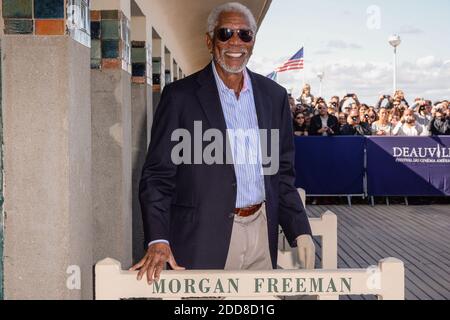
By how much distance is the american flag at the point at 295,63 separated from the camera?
19.6 meters

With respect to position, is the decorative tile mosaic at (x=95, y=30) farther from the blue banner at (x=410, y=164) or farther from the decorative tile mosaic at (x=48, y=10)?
the blue banner at (x=410, y=164)

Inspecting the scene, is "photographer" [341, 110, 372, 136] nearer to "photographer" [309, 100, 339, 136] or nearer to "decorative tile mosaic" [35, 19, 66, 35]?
"photographer" [309, 100, 339, 136]

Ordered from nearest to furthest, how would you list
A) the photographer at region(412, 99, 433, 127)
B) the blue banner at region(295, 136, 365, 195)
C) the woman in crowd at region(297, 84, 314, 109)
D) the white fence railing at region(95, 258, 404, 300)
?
1. the white fence railing at region(95, 258, 404, 300)
2. the blue banner at region(295, 136, 365, 195)
3. the photographer at region(412, 99, 433, 127)
4. the woman in crowd at region(297, 84, 314, 109)

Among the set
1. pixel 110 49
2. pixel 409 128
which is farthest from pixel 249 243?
pixel 409 128

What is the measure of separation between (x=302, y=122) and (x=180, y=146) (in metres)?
10.2

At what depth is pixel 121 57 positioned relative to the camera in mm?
5109

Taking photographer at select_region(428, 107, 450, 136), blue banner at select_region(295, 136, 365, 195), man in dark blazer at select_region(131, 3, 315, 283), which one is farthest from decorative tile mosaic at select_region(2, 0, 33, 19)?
photographer at select_region(428, 107, 450, 136)

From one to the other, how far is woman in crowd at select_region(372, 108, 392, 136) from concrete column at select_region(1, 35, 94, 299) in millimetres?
10276

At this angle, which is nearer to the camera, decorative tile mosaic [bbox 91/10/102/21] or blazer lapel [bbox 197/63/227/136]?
blazer lapel [bbox 197/63/227/136]

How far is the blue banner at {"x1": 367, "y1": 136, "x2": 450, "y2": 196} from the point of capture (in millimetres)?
12047

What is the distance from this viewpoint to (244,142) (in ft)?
9.45

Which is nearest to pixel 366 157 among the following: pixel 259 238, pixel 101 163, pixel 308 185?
pixel 308 185

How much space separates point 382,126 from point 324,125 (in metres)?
1.21

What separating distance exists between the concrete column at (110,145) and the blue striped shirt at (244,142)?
90.4 inches
